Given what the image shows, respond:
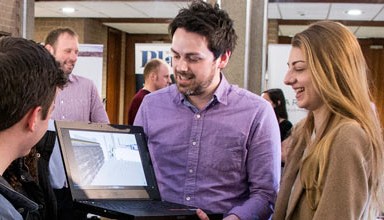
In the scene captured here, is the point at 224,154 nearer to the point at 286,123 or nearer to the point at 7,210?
the point at 7,210

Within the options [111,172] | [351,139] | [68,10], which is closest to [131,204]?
[111,172]

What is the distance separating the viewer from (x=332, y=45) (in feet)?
5.25

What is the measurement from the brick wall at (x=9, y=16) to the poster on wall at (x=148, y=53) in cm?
128

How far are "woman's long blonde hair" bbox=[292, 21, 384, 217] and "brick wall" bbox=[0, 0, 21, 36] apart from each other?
4576mm

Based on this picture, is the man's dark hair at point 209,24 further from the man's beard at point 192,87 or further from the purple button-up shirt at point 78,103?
the purple button-up shirt at point 78,103

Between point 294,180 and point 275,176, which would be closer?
point 294,180

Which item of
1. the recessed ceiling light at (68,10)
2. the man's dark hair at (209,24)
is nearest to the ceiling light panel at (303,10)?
the recessed ceiling light at (68,10)

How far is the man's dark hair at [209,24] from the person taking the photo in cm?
188

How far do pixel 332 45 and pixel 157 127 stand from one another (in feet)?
2.26

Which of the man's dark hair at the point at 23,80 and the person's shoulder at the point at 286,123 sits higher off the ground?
the man's dark hair at the point at 23,80

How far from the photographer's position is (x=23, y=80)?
1132mm

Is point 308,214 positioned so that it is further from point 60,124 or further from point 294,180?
point 60,124

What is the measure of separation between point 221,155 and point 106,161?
0.41 metres

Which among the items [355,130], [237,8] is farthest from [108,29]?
[355,130]
